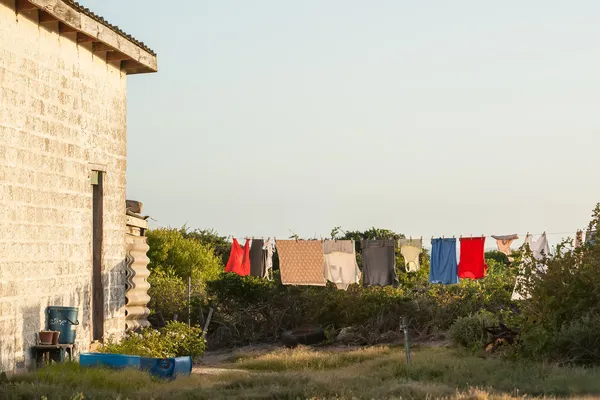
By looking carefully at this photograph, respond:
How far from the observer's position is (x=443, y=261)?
21000 mm

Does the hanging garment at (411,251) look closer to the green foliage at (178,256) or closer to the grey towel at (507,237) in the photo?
the grey towel at (507,237)

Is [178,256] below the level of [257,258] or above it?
above

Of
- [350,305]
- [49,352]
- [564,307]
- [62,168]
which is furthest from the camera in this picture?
[350,305]

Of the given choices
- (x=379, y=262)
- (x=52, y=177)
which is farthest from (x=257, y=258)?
(x=52, y=177)

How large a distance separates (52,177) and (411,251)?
1045cm

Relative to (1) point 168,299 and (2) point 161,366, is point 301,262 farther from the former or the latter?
(2) point 161,366

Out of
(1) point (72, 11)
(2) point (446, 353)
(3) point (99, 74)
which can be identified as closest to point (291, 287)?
(2) point (446, 353)

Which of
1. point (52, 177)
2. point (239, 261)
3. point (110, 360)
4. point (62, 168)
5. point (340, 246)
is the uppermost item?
point (62, 168)

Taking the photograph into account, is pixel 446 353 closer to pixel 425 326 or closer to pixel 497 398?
pixel 425 326

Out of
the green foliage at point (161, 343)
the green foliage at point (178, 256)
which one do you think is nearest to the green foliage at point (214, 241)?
the green foliage at point (178, 256)

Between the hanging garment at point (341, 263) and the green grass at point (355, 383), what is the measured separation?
5.84 meters

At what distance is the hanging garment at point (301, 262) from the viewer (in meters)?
22.0

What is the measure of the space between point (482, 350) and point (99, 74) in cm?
876

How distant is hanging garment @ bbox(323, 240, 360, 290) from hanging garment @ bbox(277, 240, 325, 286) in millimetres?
165
